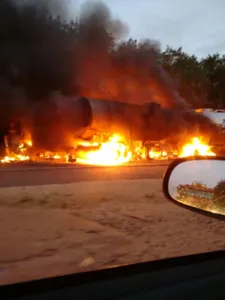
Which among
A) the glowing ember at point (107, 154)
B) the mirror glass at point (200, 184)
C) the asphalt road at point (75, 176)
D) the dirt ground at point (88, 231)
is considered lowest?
the dirt ground at point (88, 231)

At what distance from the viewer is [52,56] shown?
2330 cm

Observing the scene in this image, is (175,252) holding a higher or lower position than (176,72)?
lower

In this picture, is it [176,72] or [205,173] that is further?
[176,72]

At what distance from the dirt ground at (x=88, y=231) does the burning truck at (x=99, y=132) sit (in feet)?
37.6

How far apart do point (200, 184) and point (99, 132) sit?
19128 millimetres

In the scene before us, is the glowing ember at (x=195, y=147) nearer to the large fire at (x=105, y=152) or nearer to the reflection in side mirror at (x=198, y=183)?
the large fire at (x=105, y=152)

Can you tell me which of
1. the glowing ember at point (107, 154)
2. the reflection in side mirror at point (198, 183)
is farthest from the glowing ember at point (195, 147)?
the reflection in side mirror at point (198, 183)

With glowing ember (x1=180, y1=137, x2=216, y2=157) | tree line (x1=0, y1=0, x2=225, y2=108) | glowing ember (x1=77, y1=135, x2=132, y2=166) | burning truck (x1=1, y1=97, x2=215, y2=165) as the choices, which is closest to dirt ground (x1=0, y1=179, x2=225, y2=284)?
glowing ember (x1=77, y1=135, x2=132, y2=166)

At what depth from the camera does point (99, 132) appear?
21203 mm

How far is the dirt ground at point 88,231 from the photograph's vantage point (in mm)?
4410

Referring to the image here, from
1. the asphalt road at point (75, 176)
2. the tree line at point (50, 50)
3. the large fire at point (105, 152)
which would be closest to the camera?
the asphalt road at point (75, 176)

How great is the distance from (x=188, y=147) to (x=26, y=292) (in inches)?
864

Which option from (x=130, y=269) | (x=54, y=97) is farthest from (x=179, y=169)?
(x=54, y=97)

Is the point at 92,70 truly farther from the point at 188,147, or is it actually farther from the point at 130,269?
the point at 130,269
